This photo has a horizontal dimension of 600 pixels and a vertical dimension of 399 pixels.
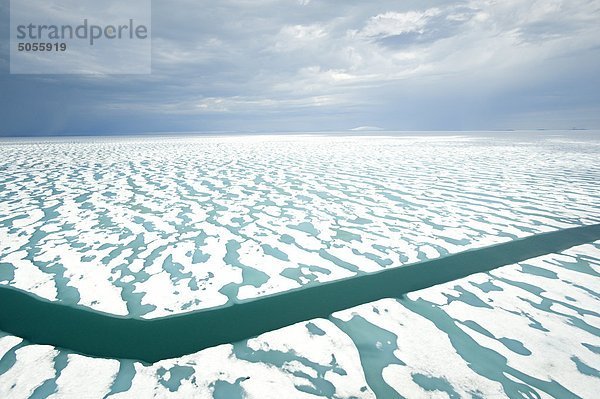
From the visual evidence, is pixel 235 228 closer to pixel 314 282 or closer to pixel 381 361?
pixel 314 282

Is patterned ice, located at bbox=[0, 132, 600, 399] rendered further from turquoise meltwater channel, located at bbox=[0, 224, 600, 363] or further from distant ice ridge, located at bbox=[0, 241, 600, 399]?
turquoise meltwater channel, located at bbox=[0, 224, 600, 363]

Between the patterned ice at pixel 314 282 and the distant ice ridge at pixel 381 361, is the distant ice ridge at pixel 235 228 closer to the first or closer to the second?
the patterned ice at pixel 314 282

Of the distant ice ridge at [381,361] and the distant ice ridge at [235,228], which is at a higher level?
the distant ice ridge at [235,228]

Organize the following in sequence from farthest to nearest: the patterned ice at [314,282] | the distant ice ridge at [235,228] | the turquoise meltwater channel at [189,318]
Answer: the distant ice ridge at [235,228] → the turquoise meltwater channel at [189,318] → the patterned ice at [314,282]

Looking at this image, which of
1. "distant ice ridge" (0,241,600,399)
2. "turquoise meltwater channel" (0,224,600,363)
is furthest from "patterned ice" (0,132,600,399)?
"turquoise meltwater channel" (0,224,600,363)

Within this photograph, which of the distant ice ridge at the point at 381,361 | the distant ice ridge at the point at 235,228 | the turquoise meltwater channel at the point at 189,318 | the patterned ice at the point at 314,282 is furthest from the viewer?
the distant ice ridge at the point at 235,228

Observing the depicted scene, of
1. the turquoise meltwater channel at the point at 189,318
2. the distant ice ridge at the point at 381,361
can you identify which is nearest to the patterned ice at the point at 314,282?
the distant ice ridge at the point at 381,361

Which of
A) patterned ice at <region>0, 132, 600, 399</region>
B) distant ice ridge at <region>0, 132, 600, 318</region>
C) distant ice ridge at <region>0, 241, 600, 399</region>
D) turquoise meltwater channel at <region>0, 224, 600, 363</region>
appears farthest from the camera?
distant ice ridge at <region>0, 132, 600, 318</region>

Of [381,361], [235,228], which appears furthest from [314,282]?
[235,228]
